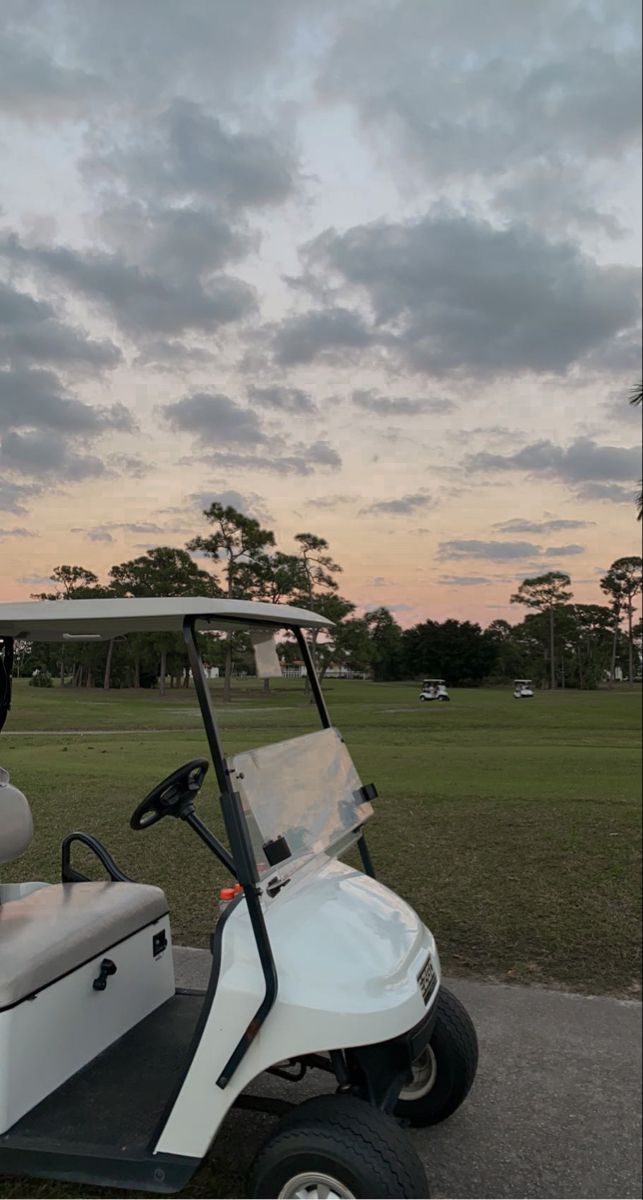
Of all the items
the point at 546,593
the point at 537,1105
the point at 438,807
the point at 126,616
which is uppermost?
the point at 546,593

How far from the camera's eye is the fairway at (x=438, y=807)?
2.63 metres

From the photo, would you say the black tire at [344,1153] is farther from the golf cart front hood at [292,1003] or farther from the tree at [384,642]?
the tree at [384,642]

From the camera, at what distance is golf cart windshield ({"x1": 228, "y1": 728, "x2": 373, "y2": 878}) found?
220 centimetres

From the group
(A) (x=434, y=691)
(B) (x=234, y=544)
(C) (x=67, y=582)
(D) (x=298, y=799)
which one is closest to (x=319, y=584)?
(B) (x=234, y=544)

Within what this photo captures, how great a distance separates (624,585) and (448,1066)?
13.9 m

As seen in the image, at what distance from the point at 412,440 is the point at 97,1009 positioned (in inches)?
115

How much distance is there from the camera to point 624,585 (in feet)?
50.5

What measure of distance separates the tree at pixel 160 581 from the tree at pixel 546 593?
5708 mm

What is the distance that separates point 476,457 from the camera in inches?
196

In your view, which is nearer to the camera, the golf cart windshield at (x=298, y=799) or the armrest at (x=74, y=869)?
the golf cart windshield at (x=298, y=799)

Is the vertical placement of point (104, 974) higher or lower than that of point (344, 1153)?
higher

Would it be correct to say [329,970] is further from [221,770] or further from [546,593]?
[546,593]

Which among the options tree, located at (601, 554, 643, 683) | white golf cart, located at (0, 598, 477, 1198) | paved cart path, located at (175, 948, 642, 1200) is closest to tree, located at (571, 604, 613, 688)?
tree, located at (601, 554, 643, 683)

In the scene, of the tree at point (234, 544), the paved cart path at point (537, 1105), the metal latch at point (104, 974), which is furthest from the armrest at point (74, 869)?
the tree at point (234, 544)
